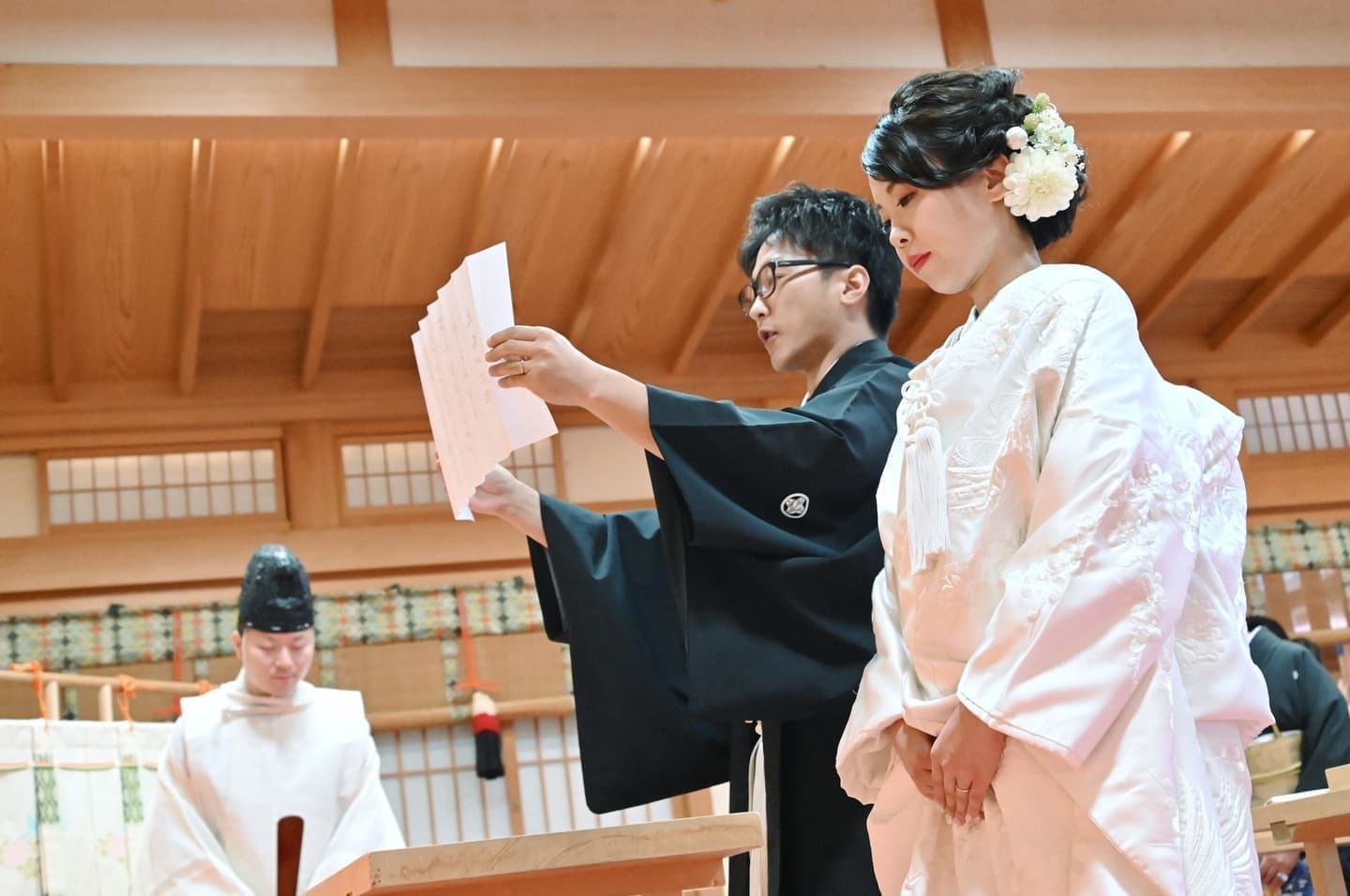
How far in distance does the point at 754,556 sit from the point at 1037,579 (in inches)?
19.0

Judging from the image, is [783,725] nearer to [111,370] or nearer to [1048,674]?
[1048,674]

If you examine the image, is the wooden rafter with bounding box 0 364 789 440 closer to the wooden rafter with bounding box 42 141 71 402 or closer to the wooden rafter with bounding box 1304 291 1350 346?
the wooden rafter with bounding box 42 141 71 402

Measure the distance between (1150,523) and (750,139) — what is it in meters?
4.18

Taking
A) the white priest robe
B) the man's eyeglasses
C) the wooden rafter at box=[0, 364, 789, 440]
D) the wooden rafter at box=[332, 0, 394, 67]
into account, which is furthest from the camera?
the wooden rafter at box=[0, 364, 789, 440]

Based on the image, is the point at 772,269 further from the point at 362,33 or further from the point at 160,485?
the point at 160,485

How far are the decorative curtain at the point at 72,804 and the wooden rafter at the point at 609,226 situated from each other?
2.40m

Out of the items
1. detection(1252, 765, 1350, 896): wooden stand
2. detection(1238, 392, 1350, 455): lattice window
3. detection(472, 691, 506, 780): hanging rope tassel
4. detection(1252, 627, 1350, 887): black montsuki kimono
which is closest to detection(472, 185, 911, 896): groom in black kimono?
detection(1252, 765, 1350, 896): wooden stand

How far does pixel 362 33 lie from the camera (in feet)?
15.3

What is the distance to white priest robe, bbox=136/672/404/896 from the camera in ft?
11.9

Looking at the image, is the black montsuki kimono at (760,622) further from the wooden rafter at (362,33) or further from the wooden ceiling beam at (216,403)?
the wooden ceiling beam at (216,403)

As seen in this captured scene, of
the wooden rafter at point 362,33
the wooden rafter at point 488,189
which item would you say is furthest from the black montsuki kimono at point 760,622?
the wooden rafter at point 488,189

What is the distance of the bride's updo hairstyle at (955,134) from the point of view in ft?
5.60

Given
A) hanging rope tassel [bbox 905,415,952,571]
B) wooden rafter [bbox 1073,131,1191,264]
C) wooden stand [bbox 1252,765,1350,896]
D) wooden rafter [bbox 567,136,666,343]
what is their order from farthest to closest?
wooden rafter [bbox 1073,131,1191,264]
wooden rafter [bbox 567,136,666,343]
wooden stand [bbox 1252,765,1350,896]
hanging rope tassel [bbox 905,415,952,571]

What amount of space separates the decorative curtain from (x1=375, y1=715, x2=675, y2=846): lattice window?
146 cm
